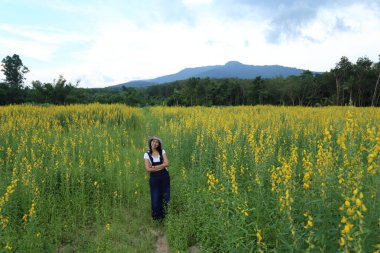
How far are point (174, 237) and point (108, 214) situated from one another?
162 centimetres

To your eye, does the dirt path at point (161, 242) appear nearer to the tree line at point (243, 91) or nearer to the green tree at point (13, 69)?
the tree line at point (243, 91)

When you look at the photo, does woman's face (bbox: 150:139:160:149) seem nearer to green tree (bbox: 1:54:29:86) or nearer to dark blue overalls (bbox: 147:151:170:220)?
dark blue overalls (bbox: 147:151:170:220)

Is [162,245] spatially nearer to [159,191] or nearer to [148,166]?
[159,191]

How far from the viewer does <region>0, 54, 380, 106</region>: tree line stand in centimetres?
2977

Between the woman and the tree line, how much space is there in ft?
78.5

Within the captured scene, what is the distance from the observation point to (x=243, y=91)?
2371 inches

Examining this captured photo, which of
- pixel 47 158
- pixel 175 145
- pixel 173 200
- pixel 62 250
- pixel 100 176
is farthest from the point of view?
pixel 175 145

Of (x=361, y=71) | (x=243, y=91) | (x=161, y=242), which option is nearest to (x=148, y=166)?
(x=161, y=242)

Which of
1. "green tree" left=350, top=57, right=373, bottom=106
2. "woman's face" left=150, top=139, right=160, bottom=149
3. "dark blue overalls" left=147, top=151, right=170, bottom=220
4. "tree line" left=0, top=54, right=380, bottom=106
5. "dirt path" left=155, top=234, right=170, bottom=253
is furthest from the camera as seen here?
"green tree" left=350, top=57, right=373, bottom=106

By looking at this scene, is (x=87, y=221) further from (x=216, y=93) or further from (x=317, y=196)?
(x=216, y=93)

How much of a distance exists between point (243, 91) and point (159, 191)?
5700cm

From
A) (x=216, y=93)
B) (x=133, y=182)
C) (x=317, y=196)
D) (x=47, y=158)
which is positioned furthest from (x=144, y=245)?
(x=216, y=93)

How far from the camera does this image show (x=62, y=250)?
4.29m

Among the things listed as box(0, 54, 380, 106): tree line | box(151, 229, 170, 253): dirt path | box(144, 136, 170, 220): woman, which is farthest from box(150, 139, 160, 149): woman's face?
box(0, 54, 380, 106): tree line
